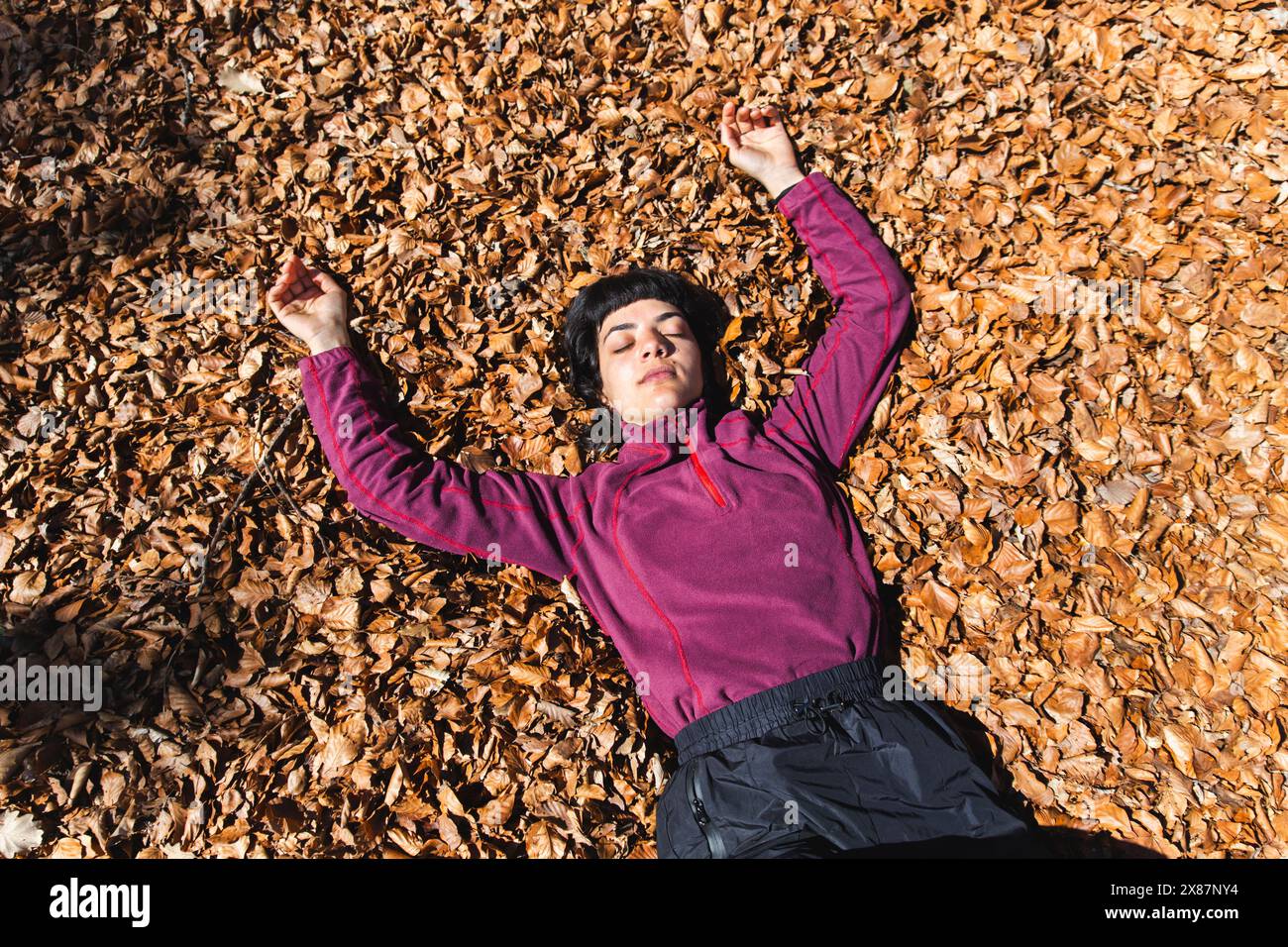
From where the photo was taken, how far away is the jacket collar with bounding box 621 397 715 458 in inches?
128

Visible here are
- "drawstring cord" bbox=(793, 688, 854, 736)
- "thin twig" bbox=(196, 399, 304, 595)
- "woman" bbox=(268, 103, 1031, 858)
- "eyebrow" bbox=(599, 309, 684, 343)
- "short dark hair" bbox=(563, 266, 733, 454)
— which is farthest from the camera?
"short dark hair" bbox=(563, 266, 733, 454)

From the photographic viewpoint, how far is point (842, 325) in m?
3.50

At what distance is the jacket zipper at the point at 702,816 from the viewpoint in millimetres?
2447

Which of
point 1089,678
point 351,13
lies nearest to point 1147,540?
point 1089,678

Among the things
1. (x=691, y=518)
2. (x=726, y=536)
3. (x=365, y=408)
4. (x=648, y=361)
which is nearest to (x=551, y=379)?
(x=648, y=361)

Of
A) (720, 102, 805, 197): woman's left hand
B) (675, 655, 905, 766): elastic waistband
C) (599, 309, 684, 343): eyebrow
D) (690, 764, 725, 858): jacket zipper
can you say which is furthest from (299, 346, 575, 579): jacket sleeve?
(720, 102, 805, 197): woman's left hand

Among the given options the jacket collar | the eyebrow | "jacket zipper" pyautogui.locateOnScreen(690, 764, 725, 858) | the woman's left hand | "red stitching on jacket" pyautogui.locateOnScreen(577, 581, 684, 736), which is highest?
the woman's left hand

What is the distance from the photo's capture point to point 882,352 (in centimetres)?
339

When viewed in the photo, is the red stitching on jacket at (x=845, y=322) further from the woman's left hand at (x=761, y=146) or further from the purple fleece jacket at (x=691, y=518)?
the woman's left hand at (x=761, y=146)

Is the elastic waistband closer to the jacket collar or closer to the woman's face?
the jacket collar

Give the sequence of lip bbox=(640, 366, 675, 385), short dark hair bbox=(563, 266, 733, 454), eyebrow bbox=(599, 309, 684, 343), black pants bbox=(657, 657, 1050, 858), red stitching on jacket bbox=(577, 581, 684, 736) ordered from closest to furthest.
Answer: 1. black pants bbox=(657, 657, 1050, 858)
2. red stitching on jacket bbox=(577, 581, 684, 736)
3. lip bbox=(640, 366, 675, 385)
4. eyebrow bbox=(599, 309, 684, 343)
5. short dark hair bbox=(563, 266, 733, 454)

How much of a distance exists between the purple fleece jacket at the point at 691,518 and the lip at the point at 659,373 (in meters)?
0.18

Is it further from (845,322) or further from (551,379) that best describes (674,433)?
(845,322)

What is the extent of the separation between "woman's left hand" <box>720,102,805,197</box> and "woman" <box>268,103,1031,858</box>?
0.08 feet
